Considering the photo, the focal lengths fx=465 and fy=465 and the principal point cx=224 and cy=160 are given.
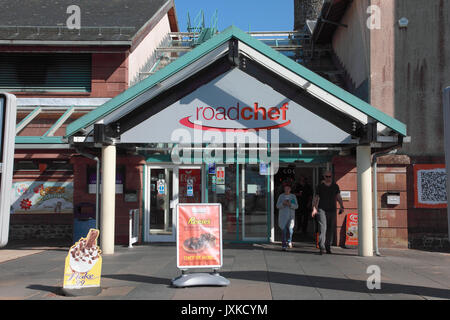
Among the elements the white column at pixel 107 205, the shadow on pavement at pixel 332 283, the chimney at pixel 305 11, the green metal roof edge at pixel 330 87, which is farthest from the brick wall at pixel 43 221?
the chimney at pixel 305 11

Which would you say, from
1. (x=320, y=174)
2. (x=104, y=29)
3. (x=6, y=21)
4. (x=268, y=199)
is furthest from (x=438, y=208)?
(x=6, y=21)

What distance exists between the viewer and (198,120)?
1096 cm

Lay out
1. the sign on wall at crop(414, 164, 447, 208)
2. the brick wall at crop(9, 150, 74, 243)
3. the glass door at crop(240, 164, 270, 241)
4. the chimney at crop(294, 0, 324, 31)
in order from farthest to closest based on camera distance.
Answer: the chimney at crop(294, 0, 324, 31) < the brick wall at crop(9, 150, 74, 243) < the glass door at crop(240, 164, 270, 241) < the sign on wall at crop(414, 164, 447, 208)

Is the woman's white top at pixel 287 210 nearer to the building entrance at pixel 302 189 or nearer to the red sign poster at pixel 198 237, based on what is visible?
the building entrance at pixel 302 189

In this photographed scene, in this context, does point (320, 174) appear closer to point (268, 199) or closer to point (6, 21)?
point (268, 199)

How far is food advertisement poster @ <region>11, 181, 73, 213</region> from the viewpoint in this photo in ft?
46.6

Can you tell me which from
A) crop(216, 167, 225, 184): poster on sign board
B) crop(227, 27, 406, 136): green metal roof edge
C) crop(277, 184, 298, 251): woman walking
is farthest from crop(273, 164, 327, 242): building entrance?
crop(227, 27, 406, 136): green metal roof edge

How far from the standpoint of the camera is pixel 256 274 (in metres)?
8.51

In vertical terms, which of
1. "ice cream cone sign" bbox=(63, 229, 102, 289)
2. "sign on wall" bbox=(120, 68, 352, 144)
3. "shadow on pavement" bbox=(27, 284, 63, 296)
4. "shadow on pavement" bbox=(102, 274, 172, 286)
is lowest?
"shadow on pavement" bbox=(27, 284, 63, 296)

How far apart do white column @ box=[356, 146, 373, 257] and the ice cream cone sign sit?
6.38 m

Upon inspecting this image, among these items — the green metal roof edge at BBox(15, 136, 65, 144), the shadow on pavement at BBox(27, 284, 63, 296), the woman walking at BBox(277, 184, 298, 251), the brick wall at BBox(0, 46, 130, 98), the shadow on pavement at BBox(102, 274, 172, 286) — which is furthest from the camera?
the brick wall at BBox(0, 46, 130, 98)

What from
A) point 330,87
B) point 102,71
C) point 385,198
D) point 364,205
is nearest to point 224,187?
point 364,205

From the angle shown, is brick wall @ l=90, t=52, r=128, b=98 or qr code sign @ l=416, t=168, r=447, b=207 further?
brick wall @ l=90, t=52, r=128, b=98

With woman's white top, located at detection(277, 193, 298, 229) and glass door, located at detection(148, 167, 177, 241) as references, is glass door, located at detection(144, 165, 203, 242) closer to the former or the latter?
glass door, located at detection(148, 167, 177, 241)
